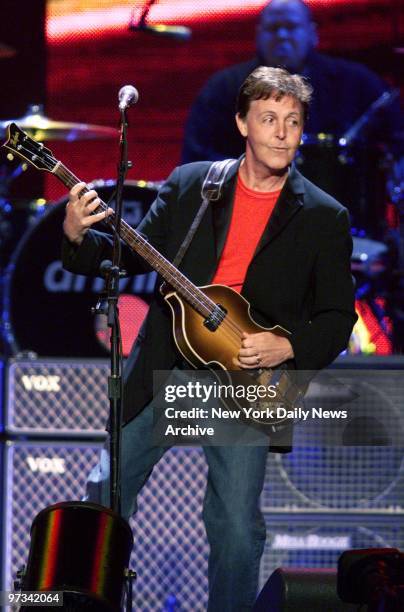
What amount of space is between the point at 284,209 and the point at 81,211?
29.2 inches

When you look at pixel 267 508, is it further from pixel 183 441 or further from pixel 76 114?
pixel 76 114

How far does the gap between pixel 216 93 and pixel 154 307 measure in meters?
2.98

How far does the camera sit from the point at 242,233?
13.1ft

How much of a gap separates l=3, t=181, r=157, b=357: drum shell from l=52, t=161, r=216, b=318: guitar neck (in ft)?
6.78

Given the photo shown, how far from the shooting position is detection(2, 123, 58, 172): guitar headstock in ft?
12.3

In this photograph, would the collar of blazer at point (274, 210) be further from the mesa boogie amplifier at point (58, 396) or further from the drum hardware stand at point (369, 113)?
the drum hardware stand at point (369, 113)

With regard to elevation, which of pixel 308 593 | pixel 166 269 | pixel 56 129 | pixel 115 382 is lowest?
pixel 308 593

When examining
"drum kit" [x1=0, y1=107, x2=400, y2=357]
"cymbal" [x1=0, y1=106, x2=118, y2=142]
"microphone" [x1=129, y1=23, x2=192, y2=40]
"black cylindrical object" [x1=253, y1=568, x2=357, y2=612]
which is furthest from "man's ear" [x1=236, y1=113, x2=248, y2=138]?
"microphone" [x1=129, y1=23, x2=192, y2=40]

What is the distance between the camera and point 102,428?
495cm

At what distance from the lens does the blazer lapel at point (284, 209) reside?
3920 millimetres

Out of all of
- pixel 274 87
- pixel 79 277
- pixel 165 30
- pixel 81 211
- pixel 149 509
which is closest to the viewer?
Result: pixel 81 211

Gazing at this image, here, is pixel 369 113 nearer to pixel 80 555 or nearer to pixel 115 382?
pixel 115 382

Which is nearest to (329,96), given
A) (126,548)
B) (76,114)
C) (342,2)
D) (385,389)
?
(342,2)

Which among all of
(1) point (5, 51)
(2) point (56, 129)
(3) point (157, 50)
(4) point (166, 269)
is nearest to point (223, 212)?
(4) point (166, 269)
